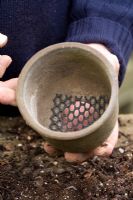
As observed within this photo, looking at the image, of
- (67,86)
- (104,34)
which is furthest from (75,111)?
(104,34)

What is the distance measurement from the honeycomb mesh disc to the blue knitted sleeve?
0.76 feet

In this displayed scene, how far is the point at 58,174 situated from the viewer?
1.23 meters

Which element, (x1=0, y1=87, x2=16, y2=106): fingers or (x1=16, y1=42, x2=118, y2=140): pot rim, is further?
(x1=0, y1=87, x2=16, y2=106): fingers

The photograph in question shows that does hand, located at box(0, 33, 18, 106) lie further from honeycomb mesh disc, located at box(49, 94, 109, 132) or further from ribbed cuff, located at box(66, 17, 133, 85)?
ribbed cuff, located at box(66, 17, 133, 85)

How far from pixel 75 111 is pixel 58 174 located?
17cm

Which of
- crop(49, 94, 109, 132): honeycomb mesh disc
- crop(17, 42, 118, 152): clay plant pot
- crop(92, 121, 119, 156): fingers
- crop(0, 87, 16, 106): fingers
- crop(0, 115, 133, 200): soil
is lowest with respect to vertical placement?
crop(0, 115, 133, 200): soil

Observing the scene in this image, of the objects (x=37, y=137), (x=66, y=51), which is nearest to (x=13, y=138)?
(x=37, y=137)

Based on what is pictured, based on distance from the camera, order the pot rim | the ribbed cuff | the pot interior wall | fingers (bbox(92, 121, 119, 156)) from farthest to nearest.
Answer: the ribbed cuff
fingers (bbox(92, 121, 119, 156))
the pot interior wall
the pot rim

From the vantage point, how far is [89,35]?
133cm

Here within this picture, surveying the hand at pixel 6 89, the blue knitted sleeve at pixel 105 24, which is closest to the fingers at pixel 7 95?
the hand at pixel 6 89

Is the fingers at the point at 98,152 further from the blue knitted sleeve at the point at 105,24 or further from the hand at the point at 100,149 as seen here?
the blue knitted sleeve at the point at 105,24

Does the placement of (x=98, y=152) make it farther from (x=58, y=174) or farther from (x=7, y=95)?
(x=7, y=95)

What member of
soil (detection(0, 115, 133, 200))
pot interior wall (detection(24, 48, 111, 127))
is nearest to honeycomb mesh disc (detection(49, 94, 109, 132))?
pot interior wall (detection(24, 48, 111, 127))

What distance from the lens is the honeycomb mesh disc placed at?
1107mm
